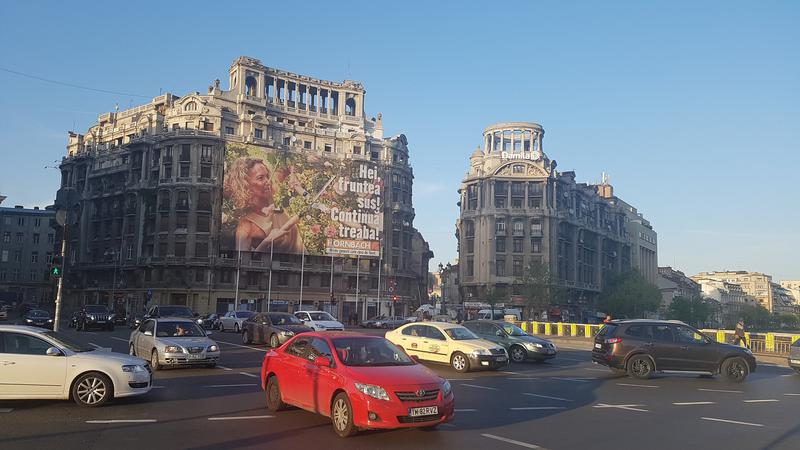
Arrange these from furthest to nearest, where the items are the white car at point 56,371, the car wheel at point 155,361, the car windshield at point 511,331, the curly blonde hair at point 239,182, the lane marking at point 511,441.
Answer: the curly blonde hair at point 239,182
the car windshield at point 511,331
the car wheel at point 155,361
the white car at point 56,371
the lane marking at point 511,441

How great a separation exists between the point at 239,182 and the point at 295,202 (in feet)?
21.4

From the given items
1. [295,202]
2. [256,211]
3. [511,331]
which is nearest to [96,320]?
[511,331]

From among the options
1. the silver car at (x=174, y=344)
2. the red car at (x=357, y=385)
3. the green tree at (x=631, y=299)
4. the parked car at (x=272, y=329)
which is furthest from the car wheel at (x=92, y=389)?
the green tree at (x=631, y=299)

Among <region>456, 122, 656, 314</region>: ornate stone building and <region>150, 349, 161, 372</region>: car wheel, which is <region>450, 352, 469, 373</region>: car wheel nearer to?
<region>150, 349, 161, 372</region>: car wheel

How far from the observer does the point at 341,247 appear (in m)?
62.6

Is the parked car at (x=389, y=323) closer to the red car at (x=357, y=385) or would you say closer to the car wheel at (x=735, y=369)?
the car wheel at (x=735, y=369)

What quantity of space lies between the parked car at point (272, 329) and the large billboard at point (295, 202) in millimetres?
37028

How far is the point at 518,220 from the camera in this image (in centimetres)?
9188

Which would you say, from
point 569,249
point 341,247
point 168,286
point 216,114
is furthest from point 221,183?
point 569,249

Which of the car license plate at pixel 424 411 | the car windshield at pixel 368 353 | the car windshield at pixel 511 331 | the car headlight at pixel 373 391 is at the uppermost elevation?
the car windshield at pixel 368 353

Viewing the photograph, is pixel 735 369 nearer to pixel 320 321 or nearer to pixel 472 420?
pixel 472 420

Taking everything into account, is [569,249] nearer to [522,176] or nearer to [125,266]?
[522,176]

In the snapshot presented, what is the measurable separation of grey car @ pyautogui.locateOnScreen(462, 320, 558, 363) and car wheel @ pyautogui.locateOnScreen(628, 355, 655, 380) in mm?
4778

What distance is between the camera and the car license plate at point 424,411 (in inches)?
346
